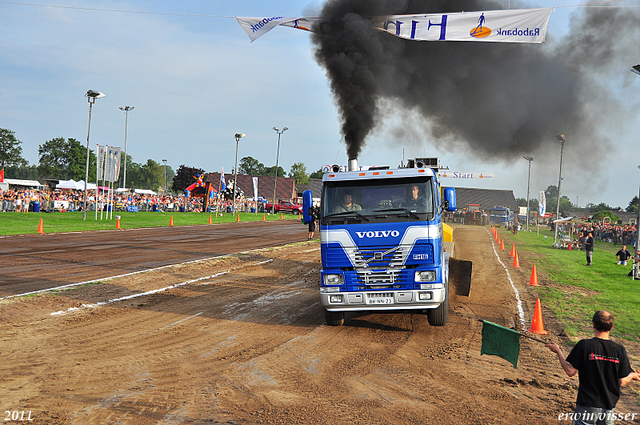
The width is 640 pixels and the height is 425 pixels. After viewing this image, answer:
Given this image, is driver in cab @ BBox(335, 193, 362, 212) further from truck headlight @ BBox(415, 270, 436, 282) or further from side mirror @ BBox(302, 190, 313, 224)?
truck headlight @ BBox(415, 270, 436, 282)

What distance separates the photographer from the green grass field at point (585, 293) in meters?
10.3

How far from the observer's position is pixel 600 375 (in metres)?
3.79

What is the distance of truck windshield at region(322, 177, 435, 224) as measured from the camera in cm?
830

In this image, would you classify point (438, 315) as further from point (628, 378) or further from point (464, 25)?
point (464, 25)

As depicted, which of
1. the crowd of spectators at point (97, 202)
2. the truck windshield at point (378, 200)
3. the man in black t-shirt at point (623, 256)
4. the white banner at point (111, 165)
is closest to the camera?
the truck windshield at point (378, 200)

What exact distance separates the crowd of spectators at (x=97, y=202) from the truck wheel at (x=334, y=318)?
2985cm

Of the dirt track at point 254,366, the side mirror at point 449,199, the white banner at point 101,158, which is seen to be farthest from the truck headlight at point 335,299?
the white banner at point 101,158

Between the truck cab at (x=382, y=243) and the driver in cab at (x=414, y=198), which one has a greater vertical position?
the driver in cab at (x=414, y=198)

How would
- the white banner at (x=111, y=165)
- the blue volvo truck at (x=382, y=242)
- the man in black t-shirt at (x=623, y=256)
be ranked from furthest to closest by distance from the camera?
the white banner at (x=111, y=165)
the man in black t-shirt at (x=623, y=256)
the blue volvo truck at (x=382, y=242)

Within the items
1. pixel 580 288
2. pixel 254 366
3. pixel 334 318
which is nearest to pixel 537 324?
pixel 334 318

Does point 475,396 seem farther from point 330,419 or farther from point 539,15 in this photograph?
point 539,15

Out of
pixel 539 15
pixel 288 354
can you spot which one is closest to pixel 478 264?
pixel 539 15

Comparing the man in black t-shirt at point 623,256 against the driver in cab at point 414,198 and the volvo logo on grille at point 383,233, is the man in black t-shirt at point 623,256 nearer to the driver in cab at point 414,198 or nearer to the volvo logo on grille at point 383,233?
the driver in cab at point 414,198

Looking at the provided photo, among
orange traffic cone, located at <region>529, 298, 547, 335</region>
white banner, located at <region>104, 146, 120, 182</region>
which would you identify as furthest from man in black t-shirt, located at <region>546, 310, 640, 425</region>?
white banner, located at <region>104, 146, 120, 182</region>
